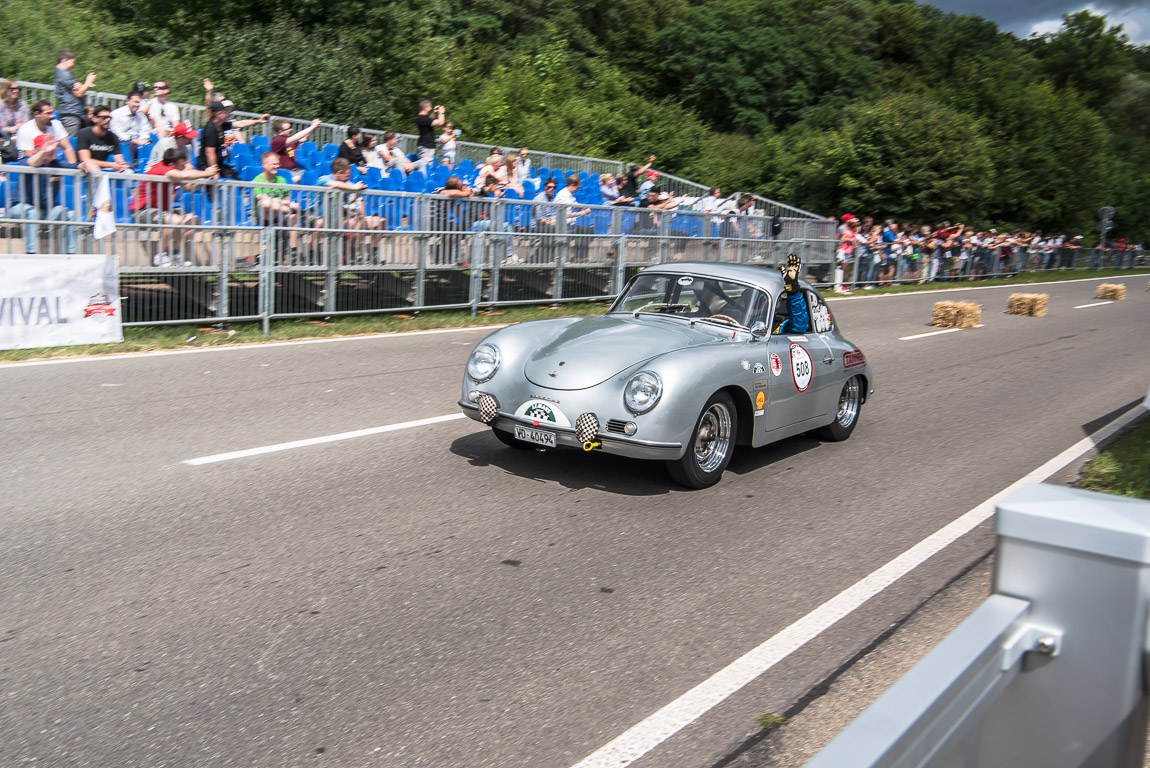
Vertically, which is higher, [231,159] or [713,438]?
[231,159]

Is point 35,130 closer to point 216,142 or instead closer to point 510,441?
point 216,142

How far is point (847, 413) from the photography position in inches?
345

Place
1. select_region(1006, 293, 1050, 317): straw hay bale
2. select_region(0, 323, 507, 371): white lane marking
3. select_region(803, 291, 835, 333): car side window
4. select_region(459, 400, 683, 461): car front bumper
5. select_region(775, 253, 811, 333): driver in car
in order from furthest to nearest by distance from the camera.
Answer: select_region(1006, 293, 1050, 317): straw hay bale → select_region(0, 323, 507, 371): white lane marking → select_region(803, 291, 835, 333): car side window → select_region(775, 253, 811, 333): driver in car → select_region(459, 400, 683, 461): car front bumper

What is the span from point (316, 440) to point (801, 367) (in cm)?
376

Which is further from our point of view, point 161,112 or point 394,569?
point 161,112

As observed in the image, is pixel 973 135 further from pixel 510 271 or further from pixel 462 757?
pixel 462 757

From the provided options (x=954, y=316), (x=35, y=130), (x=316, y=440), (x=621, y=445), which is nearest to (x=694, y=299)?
(x=621, y=445)

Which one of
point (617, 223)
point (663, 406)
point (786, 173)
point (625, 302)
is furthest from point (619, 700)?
point (786, 173)

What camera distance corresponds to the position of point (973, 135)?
133 feet

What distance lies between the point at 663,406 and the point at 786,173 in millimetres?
42796

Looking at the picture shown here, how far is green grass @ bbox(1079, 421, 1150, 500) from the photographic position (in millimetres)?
7379

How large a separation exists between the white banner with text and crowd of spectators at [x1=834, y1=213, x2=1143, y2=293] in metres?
20.1

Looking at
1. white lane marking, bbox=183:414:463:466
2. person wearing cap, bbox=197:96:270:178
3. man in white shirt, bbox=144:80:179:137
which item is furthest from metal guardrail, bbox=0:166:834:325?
white lane marking, bbox=183:414:463:466

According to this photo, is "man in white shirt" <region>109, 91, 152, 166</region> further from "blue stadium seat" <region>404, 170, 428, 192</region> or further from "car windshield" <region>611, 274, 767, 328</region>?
"car windshield" <region>611, 274, 767, 328</region>
